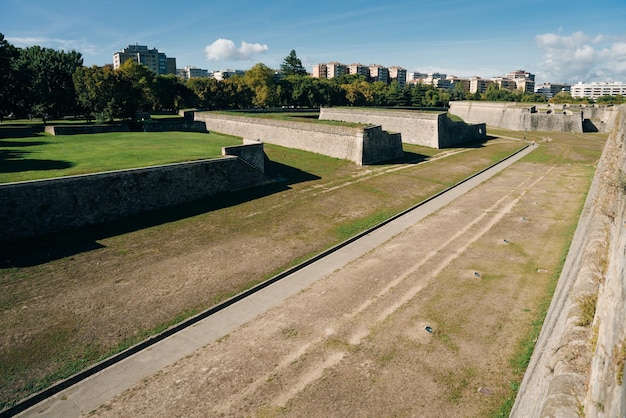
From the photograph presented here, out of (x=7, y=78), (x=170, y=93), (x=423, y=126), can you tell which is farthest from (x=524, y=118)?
(x=7, y=78)

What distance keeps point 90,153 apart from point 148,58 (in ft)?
584

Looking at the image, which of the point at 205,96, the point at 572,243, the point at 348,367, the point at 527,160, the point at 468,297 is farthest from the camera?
the point at 205,96

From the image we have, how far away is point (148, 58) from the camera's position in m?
178

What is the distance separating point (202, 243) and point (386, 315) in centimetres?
1030

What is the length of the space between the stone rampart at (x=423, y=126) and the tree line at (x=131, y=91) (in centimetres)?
2243

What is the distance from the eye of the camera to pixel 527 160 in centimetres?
4181

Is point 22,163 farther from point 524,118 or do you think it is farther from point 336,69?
point 336,69

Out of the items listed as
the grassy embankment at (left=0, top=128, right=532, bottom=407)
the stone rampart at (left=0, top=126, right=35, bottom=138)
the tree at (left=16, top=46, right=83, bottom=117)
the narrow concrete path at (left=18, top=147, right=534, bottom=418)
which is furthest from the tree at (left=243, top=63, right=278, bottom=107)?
the narrow concrete path at (left=18, top=147, right=534, bottom=418)

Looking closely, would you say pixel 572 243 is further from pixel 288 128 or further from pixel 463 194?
pixel 288 128

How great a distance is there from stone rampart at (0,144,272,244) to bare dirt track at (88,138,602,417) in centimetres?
1266

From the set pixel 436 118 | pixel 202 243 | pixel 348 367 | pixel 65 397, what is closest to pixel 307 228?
pixel 202 243

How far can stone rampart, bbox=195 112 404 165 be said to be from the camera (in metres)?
36.3

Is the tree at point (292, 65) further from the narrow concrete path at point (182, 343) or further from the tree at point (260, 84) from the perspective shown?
the narrow concrete path at point (182, 343)

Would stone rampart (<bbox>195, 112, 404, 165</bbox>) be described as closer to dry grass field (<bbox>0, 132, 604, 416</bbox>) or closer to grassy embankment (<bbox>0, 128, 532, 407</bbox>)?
grassy embankment (<bbox>0, 128, 532, 407</bbox>)
